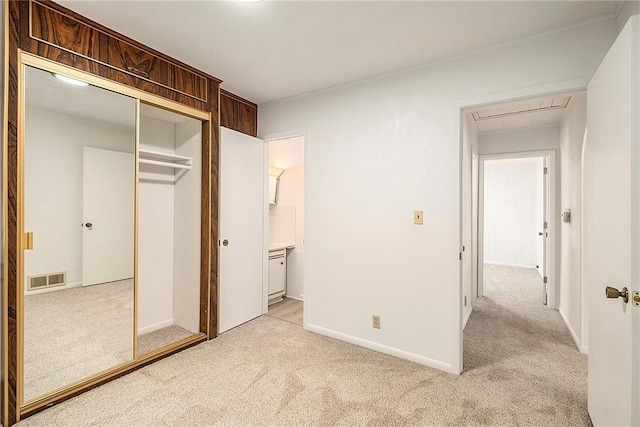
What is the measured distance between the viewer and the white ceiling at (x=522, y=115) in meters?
3.20

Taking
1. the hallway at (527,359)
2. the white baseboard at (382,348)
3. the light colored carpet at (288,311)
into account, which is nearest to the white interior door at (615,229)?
the hallway at (527,359)

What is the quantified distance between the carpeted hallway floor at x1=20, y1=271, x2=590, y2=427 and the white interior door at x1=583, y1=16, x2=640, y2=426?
18.6 inches

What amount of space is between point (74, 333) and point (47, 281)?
452 mm

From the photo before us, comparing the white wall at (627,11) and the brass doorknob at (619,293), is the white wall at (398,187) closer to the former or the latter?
the white wall at (627,11)

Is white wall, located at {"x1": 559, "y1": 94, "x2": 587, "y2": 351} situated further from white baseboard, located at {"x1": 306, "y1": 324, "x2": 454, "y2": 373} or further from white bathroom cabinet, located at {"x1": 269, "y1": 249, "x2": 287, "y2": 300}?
white bathroom cabinet, located at {"x1": 269, "y1": 249, "x2": 287, "y2": 300}

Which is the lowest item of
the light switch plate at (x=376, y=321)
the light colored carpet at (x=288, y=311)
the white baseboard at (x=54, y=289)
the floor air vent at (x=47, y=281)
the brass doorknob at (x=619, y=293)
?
the light colored carpet at (x=288, y=311)

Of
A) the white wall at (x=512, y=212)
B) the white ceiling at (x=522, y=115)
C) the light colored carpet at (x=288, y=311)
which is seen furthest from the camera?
the white wall at (x=512, y=212)

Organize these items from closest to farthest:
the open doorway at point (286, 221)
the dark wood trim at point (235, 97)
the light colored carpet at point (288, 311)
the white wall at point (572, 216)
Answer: the white wall at point (572, 216), the dark wood trim at point (235, 97), the light colored carpet at point (288, 311), the open doorway at point (286, 221)

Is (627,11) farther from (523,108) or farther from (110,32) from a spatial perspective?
A: (110,32)

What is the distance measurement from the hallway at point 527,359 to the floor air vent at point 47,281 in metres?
2.95

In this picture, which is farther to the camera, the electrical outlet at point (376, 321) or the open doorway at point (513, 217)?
the open doorway at point (513, 217)

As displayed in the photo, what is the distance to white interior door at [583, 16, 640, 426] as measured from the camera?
1.24m

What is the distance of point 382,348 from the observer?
2656 mm

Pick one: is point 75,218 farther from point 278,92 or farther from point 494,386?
point 494,386
